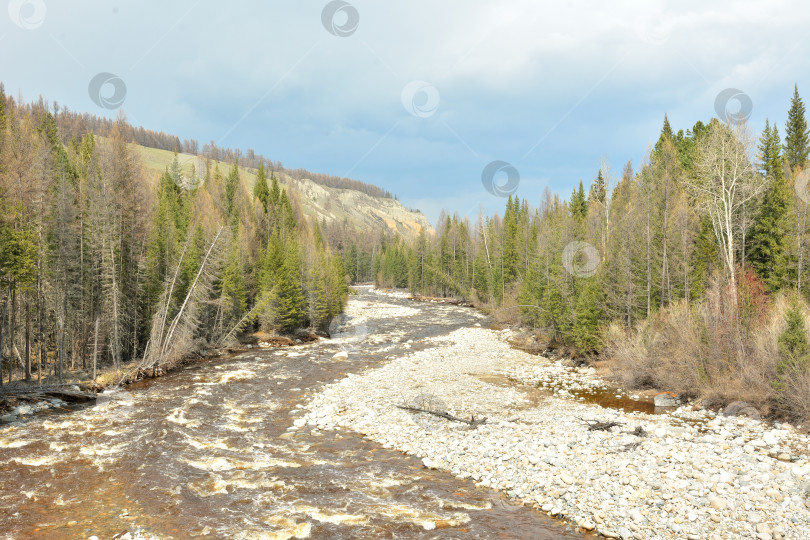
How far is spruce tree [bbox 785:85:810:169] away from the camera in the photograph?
4672 centimetres

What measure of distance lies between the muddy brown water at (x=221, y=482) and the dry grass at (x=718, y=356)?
1220 cm

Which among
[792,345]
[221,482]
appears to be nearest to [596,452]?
[792,345]

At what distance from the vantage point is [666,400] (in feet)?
62.7

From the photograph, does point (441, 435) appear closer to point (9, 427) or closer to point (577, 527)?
point (577, 527)

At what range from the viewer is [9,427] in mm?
15938

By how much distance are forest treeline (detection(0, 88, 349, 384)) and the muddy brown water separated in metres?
→ 7.74

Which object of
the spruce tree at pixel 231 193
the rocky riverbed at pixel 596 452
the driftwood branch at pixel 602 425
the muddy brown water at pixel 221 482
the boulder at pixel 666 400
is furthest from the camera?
the spruce tree at pixel 231 193

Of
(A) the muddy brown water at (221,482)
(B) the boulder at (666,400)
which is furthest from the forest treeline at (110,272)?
(B) the boulder at (666,400)

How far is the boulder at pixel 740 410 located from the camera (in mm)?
16359

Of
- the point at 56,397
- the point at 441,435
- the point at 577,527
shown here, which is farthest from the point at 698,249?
the point at 56,397
